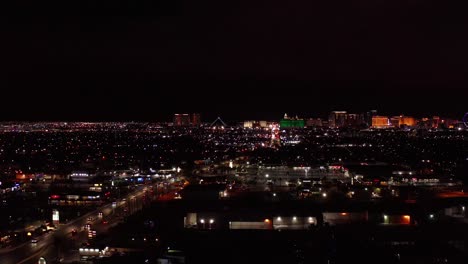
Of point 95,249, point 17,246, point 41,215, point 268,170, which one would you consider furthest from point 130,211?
point 268,170

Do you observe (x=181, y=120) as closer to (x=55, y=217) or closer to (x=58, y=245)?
(x=55, y=217)

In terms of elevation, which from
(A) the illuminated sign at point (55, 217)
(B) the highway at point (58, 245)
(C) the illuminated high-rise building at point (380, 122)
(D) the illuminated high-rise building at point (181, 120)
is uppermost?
(D) the illuminated high-rise building at point (181, 120)

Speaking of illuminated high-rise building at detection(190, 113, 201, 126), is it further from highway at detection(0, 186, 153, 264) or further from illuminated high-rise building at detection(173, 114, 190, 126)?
highway at detection(0, 186, 153, 264)

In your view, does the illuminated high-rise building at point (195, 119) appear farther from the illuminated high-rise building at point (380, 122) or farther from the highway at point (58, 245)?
the highway at point (58, 245)

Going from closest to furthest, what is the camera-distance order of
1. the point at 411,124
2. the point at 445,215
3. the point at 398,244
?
the point at 398,244, the point at 445,215, the point at 411,124

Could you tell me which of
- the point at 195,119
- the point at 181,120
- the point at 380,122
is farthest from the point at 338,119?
the point at 181,120

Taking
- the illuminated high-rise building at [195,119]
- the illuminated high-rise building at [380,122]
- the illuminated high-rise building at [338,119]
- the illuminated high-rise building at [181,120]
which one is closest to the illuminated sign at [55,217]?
the illuminated high-rise building at [380,122]

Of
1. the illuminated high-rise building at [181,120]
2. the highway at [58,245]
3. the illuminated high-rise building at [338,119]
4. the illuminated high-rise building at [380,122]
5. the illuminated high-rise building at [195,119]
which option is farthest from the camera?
the illuminated high-rise building at [195,119]

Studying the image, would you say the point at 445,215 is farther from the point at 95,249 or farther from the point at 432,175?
the point at 432,175
